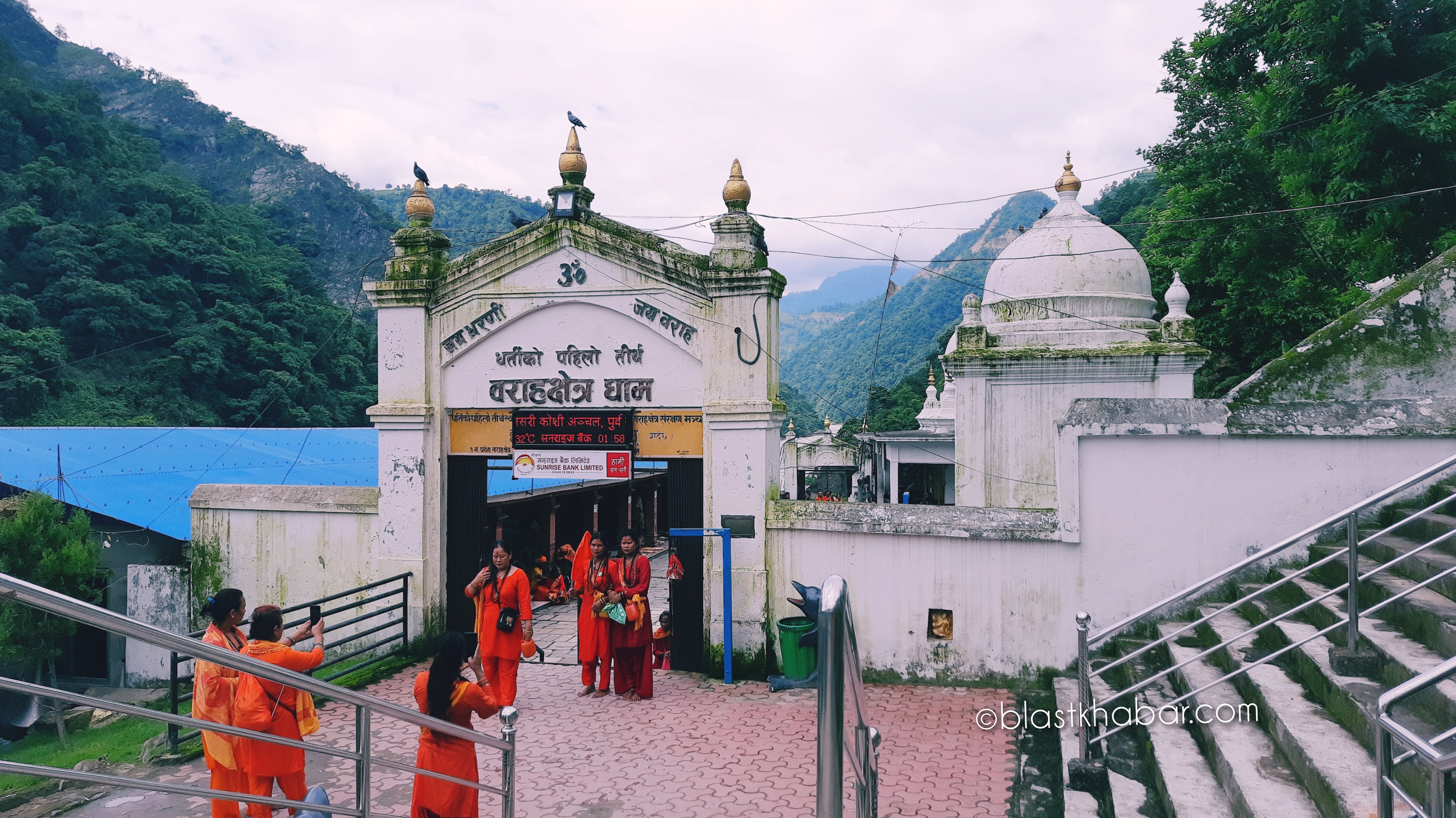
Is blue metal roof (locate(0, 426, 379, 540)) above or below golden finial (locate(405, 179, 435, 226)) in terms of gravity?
below

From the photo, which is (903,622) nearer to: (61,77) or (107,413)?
(107,413)

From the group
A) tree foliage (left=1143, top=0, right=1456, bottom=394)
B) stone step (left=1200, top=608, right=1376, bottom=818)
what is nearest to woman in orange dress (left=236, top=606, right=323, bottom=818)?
stone step (left=1200, top=608, right=1376, bottom=818)

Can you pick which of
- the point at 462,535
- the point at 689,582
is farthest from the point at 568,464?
the point at 689,582

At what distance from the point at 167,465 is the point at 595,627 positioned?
1341 cm

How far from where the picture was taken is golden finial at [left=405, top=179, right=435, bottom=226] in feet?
31.7

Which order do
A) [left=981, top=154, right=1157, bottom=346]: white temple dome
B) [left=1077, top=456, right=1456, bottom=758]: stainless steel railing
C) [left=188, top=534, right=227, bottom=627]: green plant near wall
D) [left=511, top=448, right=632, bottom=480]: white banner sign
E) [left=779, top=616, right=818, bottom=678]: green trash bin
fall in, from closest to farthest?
[left=1077, top=456, right=1456, bottom=758]: stainless steel railing < [left=779, top=616, right=818, bottom=678]: green trash bin < [left=511, top=448, right=632, bottom=480]: white banner sign < [left=188, top=534, right=227, bottom=627]: green plant near wall < [left=981, top=154, right=1157, bottom=346]: white temple dome

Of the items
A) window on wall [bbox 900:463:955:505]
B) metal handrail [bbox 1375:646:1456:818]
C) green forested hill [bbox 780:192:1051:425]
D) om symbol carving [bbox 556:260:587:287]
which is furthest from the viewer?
green forested hill [bbox 780:192:1051:425]

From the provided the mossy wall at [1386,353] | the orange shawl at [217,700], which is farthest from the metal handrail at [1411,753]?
the mossy wall at [1386,353]

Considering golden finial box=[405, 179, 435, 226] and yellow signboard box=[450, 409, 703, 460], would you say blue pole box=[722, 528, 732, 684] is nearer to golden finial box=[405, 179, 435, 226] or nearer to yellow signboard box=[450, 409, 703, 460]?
yellow signboard box=[450, 409, 703, 460]

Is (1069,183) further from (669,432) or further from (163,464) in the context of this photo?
(163,464)

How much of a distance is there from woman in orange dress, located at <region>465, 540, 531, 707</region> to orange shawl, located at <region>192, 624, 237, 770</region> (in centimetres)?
262

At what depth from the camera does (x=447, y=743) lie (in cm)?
441

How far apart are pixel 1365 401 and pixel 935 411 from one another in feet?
52.1

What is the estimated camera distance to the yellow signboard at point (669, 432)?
8.77 meters
